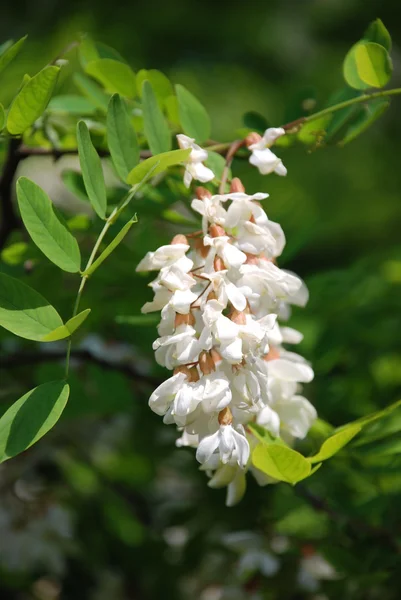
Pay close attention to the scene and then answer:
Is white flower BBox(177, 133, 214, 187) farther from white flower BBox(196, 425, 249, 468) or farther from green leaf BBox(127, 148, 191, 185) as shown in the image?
white flower BBox(196, 425, 249, 468)

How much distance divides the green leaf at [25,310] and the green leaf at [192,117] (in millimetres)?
232

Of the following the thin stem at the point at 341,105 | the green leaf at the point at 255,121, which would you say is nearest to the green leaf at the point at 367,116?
the thin stem at the point at 341,105

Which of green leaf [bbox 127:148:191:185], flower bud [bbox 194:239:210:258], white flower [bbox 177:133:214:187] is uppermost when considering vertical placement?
green leaf [bbox 127:148:191:185]

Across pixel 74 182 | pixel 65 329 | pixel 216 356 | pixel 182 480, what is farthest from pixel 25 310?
pixel 182 480

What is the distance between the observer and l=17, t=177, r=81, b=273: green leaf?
0.56m

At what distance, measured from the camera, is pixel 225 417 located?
0.51m

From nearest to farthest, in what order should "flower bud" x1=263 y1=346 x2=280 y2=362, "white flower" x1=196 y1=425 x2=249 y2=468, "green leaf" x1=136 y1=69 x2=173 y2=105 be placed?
"white flower" x1=196 y1=425 x2=249 y2=468
"flower bud" x1=263 y1=346 x2=280 y2=362
"green leaf" x1=136 y1=69 x2=173 y2=105

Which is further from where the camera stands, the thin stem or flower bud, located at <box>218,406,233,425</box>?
the thin stem

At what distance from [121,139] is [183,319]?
7.3 inches

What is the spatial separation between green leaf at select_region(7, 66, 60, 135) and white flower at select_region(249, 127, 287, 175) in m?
0.16

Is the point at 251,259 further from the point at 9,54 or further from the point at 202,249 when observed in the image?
the point at 9,54

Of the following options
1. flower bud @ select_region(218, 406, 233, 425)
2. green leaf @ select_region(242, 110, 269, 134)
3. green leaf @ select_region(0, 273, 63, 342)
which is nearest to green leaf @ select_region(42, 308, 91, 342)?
green leaf @ select_region(0, 273, 63, 342)

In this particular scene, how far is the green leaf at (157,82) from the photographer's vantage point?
72 cm

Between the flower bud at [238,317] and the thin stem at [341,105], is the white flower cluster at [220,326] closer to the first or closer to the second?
the flower bud at [238,317]
